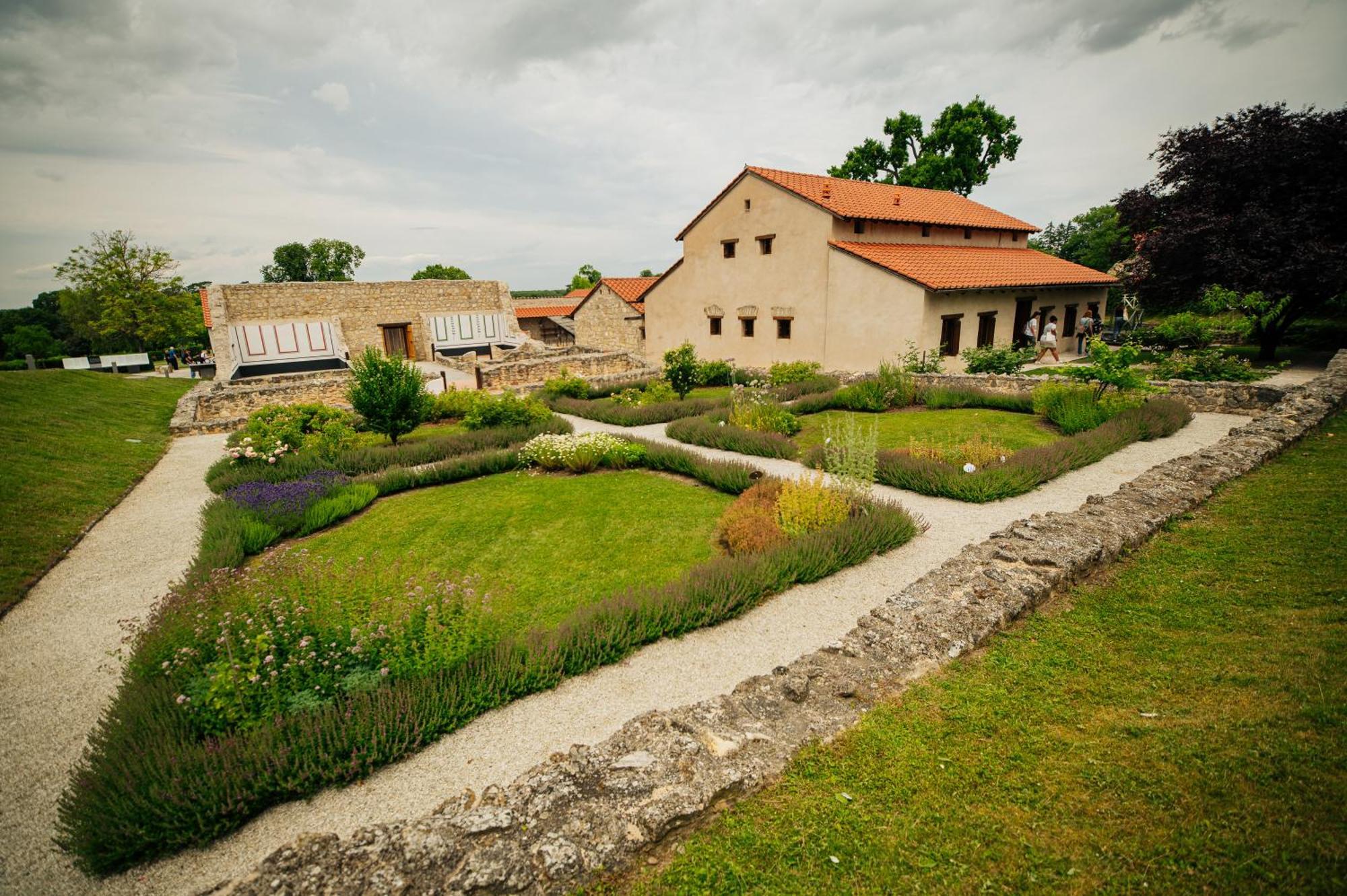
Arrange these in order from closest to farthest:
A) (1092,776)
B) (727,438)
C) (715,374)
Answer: (1092,776) < (727,438) < (715,374)

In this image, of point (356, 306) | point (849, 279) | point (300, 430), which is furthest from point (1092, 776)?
point (356, 306)

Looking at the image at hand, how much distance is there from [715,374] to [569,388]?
5.98 metres

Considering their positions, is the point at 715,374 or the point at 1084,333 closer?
the point at 715,374

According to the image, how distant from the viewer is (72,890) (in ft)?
11.0

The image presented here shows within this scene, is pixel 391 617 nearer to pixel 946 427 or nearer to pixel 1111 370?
pixel 946 427

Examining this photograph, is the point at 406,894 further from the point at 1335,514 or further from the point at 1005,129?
the point at 1005,129

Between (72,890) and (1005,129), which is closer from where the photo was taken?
(72,890)

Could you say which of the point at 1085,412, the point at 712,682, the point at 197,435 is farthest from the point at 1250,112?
the point at 197,435

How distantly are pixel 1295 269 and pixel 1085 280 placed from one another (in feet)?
26.6

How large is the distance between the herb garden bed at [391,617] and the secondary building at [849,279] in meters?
12.7

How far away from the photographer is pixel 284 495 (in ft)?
31.9

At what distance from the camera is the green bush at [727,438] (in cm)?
1232

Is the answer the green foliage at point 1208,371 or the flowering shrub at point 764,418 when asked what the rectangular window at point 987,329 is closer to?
the green foliage at point 1208,371

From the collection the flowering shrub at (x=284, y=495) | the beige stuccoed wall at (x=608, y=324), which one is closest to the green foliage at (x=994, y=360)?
the beige stuccoed wall at (x=608, y=324)
